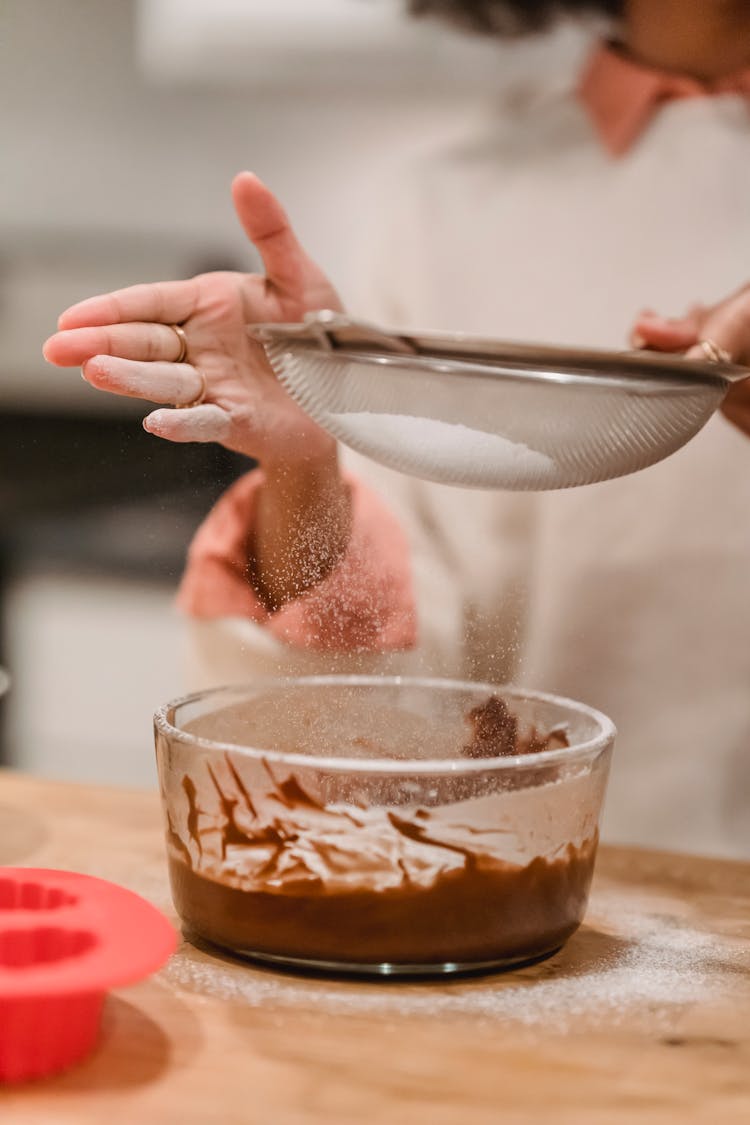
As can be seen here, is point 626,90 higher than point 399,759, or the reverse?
point 626,90

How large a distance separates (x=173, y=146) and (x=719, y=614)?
143 cm

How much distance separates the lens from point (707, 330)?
33.2 inches

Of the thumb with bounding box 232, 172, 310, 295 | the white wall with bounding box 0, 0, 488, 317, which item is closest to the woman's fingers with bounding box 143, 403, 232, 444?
the thumb with bounding box 232, 172, 310, 295

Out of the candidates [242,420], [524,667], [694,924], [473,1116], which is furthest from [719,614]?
[473,1116]

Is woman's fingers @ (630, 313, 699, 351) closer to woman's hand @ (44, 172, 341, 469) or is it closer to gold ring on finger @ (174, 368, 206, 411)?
woman's hand @ (44, 172, 341, 469)

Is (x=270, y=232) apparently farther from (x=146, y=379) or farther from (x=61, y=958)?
(x=61, y=958)

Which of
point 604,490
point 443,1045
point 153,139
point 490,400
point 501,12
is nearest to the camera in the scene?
point 443,1045

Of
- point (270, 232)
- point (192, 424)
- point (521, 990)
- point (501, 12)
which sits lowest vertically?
point (521, 990)

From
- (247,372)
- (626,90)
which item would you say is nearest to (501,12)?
(626,90)

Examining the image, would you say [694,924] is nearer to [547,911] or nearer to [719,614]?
[547,911]

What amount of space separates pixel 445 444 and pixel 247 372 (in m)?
0.15

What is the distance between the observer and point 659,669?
3.80 ft

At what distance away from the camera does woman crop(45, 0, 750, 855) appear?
1.10 m

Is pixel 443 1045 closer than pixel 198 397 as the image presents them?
Yes
